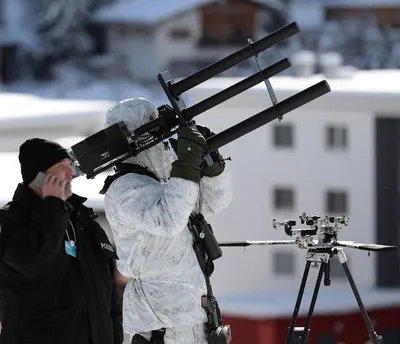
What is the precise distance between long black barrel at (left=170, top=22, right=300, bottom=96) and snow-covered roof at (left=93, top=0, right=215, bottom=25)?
144 ft

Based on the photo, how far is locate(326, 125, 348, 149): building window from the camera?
8.92 meters

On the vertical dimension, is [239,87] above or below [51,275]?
above

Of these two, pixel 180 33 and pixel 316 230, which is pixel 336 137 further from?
pixel 180 33

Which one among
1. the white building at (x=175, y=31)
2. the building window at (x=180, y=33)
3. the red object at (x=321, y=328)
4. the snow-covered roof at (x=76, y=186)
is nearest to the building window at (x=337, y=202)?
the red object at (x=321, y=328)

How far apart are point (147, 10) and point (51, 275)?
146ft

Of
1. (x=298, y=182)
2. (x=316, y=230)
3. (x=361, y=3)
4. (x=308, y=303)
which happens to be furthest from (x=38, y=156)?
(x=361, y=3)

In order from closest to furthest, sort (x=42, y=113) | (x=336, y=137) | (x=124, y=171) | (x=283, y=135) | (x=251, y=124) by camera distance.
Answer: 1. (x=251, y=124)
2. (x=124, y=171)
3. (x=336, y=137)
4. (x=283, y=135)
5. (x=42, y=113)

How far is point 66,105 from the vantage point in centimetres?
1388

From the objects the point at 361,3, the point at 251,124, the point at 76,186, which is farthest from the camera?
the point at 361,3

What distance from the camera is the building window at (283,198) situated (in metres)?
9.37

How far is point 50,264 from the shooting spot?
3.76m

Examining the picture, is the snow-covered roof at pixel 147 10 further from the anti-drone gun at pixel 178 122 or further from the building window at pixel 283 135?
the anti-drone gun at pixel 178 122

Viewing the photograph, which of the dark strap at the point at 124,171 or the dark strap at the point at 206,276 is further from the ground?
the dark strap at the point at 124,171

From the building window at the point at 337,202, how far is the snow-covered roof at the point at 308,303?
37.9 inches
